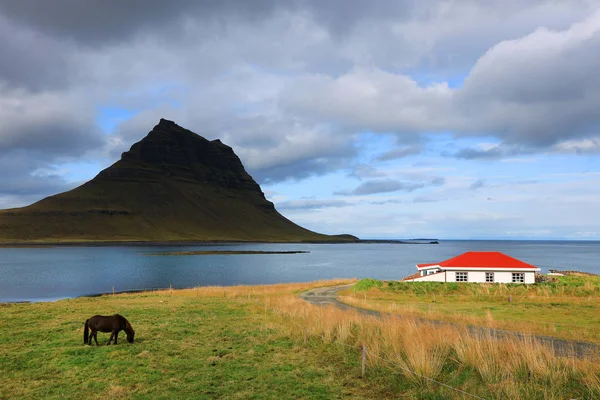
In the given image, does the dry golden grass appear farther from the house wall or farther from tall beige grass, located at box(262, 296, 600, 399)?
the house wall

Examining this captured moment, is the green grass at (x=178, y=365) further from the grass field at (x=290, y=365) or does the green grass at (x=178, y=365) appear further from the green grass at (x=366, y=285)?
the green grass at (x=366, y=285)

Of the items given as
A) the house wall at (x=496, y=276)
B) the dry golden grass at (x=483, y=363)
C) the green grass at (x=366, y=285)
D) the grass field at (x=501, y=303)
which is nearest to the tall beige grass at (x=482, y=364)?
the dry golden grass at (x=483, y=363)

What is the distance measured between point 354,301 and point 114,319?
24.6 meters

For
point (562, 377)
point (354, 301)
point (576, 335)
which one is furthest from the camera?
point (354, 301)

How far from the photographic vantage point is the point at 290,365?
44.8ft

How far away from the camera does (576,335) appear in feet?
67.6

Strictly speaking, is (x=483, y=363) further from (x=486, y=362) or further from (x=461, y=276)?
(x=461, y=276)

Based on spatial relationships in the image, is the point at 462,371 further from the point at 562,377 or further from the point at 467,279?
the point at 467,279

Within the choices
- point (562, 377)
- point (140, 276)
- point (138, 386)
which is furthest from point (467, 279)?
point (140, 276)

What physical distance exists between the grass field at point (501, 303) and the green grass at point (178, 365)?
1332 centimetres

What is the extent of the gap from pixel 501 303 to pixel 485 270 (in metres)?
16.2

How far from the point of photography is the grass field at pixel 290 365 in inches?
428

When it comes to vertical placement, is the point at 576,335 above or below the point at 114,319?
below

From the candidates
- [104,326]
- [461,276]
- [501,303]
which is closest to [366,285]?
[461,276]
